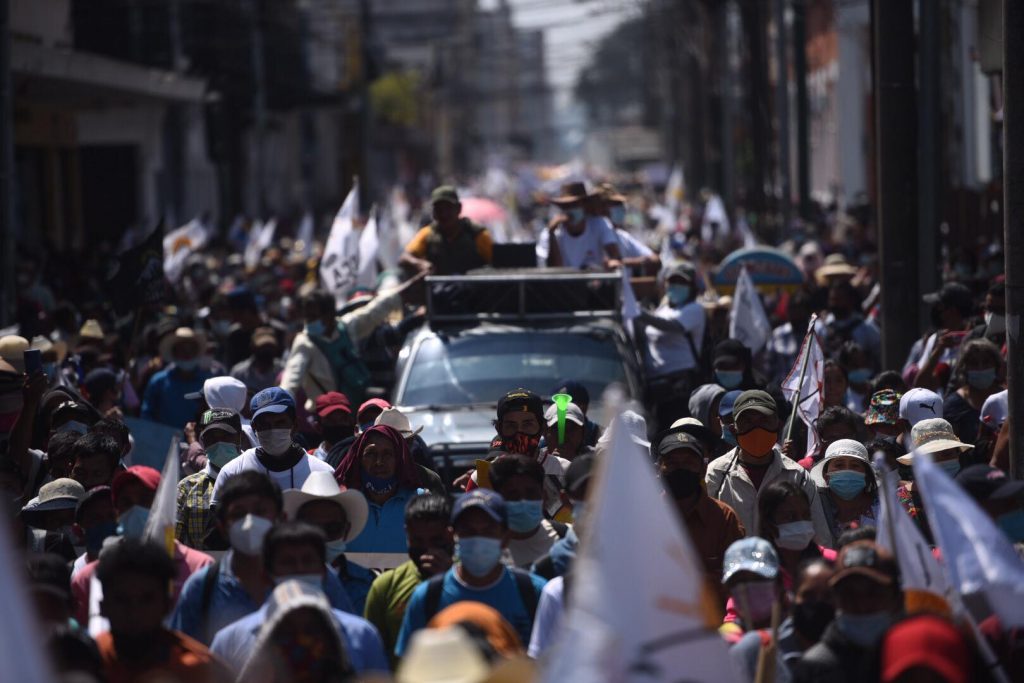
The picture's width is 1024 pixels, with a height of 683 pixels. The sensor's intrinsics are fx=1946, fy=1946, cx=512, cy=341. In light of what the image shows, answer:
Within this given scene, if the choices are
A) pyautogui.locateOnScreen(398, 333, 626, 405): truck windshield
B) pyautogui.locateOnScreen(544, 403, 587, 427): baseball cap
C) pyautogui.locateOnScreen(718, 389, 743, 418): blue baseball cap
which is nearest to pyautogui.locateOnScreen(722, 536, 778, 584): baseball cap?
pyautogui.locateOnScreen(544, 403, 587, 427): baseball cap

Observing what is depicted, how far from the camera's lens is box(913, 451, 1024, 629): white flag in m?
5.23

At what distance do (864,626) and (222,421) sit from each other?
440 cm

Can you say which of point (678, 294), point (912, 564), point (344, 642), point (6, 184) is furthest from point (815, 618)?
point (6, 184)

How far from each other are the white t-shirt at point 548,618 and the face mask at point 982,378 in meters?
4.76

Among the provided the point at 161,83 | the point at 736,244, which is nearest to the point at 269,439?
the point at 736,244

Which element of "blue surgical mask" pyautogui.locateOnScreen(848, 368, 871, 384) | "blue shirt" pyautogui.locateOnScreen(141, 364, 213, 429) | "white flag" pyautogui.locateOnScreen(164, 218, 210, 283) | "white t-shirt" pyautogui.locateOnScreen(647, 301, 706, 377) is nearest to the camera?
"blue shirt" pyautogui.locateOnScreen(141, 364, 213, 429)

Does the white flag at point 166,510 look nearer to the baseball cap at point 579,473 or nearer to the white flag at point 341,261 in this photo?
the baseball cap at point 579,473

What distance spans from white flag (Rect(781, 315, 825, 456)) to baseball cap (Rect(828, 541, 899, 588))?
4550 millimetres

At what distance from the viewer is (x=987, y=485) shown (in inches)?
256

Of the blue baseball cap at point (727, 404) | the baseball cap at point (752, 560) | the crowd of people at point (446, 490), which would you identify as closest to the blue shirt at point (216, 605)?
the crowd of people at point (446, 490)

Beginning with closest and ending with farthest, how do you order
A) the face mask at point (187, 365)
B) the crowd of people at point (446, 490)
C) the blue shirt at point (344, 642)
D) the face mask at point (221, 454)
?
the crowd of people at point (446, 490) → the blue shirt at point (344, 642) → the face mask at point (221, 454) → the face mask at point (187, 365)

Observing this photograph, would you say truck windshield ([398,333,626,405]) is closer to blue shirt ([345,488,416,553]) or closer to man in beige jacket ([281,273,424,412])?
man in beige jacket ([281,273,424,412])

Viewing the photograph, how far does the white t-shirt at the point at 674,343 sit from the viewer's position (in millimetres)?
13156

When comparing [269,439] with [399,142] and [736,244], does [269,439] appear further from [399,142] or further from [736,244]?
[399,142]
